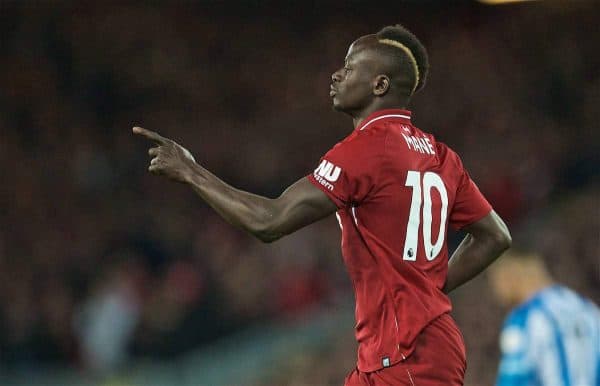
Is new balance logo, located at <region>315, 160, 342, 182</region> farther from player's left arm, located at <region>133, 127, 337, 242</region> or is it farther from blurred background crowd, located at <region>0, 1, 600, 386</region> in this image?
blurred background crowd, located at <region>0, 1, 600, 386</region>

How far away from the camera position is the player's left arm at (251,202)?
3.45 m

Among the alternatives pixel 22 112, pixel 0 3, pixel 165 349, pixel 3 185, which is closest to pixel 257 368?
pixel 165 349

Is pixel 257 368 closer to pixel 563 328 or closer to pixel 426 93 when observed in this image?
pixel 426 93

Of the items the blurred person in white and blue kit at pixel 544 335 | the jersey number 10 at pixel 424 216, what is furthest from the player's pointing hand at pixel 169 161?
the blurred person in white and blue kit at pixel 544 335

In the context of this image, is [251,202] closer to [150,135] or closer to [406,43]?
[150,135]

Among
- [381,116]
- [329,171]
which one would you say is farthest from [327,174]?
[381,116]

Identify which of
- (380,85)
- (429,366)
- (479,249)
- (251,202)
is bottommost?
(429,366)

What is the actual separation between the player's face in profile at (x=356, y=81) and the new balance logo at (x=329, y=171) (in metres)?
0.34

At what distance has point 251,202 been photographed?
3.47m

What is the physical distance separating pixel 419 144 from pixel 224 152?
946cm

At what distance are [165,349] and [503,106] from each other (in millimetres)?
4368

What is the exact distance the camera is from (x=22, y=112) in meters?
13.8

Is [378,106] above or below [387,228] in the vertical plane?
above

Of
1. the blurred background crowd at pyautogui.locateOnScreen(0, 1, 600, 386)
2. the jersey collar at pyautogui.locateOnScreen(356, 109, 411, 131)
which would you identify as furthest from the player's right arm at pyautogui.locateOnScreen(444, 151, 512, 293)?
the blurred background crowd at pyautogui.locateOnScreen(0, 1, 600, 386)
